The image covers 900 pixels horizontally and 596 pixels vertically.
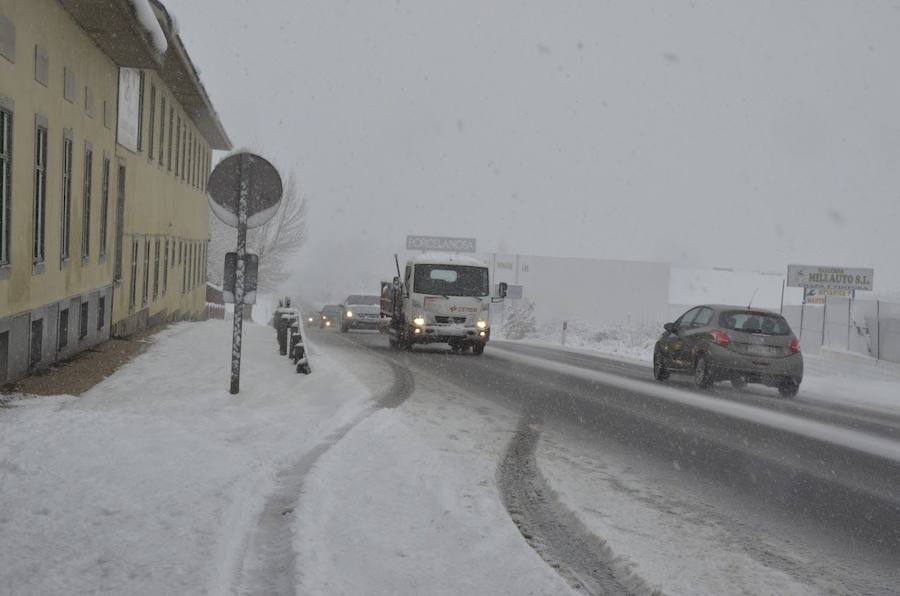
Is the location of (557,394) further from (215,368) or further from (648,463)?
(648,463)

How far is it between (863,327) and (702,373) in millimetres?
16354

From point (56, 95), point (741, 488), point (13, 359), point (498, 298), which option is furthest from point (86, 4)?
point (498, 298)

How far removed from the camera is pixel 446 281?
74.5ft

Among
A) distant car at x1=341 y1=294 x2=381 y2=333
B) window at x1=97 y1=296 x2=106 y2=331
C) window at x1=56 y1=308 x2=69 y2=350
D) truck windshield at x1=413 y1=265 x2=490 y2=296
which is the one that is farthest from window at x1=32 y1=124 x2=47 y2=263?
distant car at x1=341 y1=294 x2=381 y2=333

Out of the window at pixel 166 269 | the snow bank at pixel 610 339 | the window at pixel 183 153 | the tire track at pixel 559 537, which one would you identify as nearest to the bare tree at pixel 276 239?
the snow bank at pixel 610 339

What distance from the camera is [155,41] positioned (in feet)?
49.6

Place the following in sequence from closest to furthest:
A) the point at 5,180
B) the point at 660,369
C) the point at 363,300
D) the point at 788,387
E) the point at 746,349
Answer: the point at 5,180
the point at 746,349
the point at 788,387
the point at 660,369
the point at 363,300

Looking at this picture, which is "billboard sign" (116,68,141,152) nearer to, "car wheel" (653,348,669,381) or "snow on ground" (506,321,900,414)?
"car wheel" (653,348,669,381)

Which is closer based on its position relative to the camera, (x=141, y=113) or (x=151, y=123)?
(x=141, y=113)

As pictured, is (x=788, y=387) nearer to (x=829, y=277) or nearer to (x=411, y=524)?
(x=411, y=524)

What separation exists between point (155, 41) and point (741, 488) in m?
11.7

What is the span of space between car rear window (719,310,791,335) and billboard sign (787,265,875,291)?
24.2 m

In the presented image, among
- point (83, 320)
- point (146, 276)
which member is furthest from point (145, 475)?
point (146, 276)

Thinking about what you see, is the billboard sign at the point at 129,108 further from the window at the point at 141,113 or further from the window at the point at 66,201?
the window at the point at 66,201
